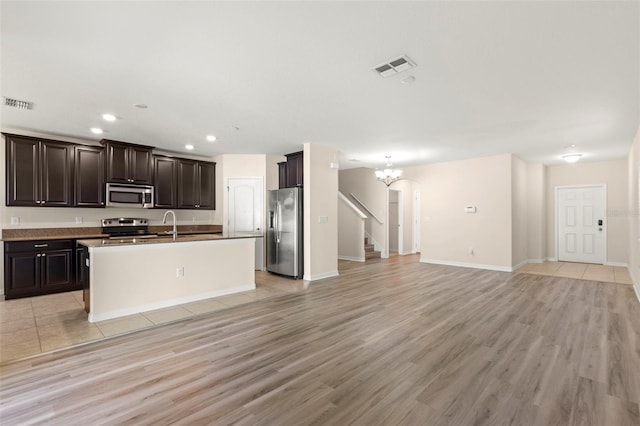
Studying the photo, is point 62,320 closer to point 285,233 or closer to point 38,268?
point 38,268

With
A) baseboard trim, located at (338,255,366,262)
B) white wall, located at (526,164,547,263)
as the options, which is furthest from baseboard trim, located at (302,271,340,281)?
white wall, located at (526,164,547,263)

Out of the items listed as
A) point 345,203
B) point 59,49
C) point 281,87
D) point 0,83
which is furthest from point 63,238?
point 345,203

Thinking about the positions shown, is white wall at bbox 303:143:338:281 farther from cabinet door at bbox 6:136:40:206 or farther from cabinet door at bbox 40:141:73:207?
cabinet door at bbox 6:136:40:206

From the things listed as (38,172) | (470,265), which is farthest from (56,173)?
(470,265)

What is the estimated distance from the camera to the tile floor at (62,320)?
3.05m

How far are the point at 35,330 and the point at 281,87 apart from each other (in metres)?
3.91

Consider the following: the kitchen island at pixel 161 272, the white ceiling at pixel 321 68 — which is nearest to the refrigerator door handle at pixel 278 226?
the kitchen island at pixel 161 272

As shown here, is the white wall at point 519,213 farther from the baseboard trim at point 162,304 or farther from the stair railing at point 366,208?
the baseboard trim at point 162,304

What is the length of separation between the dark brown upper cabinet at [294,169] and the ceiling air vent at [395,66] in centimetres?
360

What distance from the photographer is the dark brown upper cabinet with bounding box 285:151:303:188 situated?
643 centimetres

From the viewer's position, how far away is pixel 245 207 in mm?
6996

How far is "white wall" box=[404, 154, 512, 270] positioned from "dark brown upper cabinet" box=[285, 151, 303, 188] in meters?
3.77

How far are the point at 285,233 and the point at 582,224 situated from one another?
314 inches

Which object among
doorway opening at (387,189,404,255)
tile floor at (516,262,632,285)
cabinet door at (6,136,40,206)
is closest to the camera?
cabinet door at (6,136,40,206)
